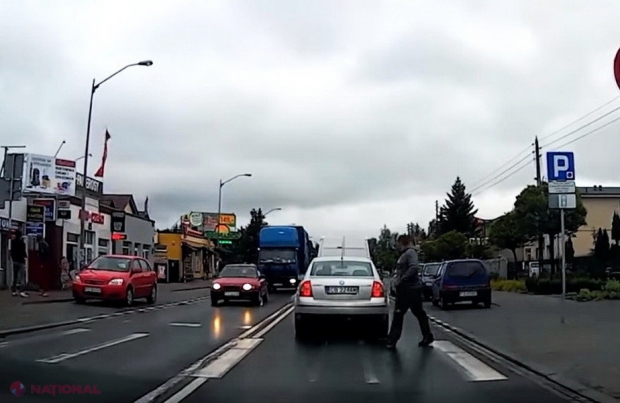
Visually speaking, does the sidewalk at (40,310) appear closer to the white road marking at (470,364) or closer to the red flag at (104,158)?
the white road marking at (470,364)

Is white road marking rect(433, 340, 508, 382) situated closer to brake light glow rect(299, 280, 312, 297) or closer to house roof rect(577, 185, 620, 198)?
brake light glow rect(299, 280, 312, 297)

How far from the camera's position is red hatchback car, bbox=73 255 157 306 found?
2552cm

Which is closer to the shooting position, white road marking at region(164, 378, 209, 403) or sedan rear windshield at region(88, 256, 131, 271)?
white road marking at region(164, 378, 209, 403)

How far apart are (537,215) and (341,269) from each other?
1142 inches

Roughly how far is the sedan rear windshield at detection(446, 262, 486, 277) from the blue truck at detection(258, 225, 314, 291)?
631 inches

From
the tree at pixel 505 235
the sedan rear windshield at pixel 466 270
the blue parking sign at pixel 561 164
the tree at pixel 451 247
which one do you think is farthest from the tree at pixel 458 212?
the blue parking sign at pixel 561 164

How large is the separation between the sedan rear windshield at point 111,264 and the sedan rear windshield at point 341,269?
1223 centimetres

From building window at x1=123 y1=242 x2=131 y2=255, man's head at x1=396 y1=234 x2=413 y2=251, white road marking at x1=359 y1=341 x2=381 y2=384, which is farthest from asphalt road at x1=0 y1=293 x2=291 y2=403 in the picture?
building window at x1=123 y1=242 x2=131 y2=255

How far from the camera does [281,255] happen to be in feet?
143

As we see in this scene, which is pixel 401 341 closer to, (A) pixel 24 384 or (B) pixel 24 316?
(A) pixel 24 384

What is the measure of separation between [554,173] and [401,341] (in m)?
5.60

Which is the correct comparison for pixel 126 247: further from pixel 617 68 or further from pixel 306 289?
pixel 617 68

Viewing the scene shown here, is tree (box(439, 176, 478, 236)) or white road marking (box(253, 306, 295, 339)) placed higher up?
tree (box(439, 176, 478, 236))

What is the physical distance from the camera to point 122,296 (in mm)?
25609
